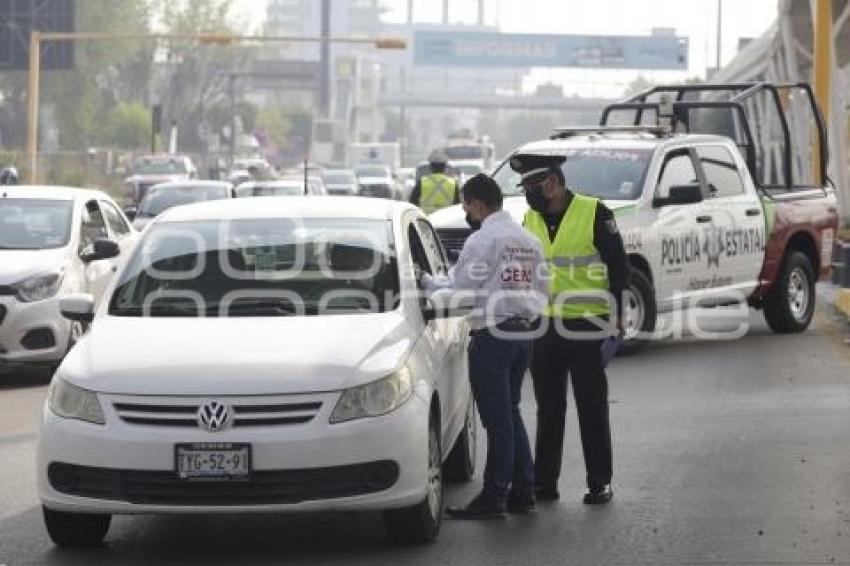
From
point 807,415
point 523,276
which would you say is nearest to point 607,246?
point 523,276

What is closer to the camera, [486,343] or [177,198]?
[486,343]

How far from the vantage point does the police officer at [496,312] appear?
29.8 feet

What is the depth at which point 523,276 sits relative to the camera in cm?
913

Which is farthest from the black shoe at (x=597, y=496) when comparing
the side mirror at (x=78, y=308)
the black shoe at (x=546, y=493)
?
the side mirror at (x=78, y=308)

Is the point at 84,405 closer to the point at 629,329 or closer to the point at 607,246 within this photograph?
the point at 607,246

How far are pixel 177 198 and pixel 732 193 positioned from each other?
1342cm

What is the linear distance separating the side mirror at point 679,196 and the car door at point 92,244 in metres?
4.72

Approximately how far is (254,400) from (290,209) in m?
2.15

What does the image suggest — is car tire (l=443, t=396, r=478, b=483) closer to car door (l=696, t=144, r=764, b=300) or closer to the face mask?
the face mask

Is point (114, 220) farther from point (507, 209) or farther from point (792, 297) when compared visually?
point (792, 297)

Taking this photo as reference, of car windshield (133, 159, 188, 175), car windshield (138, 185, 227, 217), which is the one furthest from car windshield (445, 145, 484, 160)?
car windshield (138, 185, 227, 217)

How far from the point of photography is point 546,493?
9.78 m

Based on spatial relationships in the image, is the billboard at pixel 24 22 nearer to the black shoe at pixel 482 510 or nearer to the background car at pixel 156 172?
the background car at pixel 156 172

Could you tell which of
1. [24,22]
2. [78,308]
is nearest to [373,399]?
[78,308]
